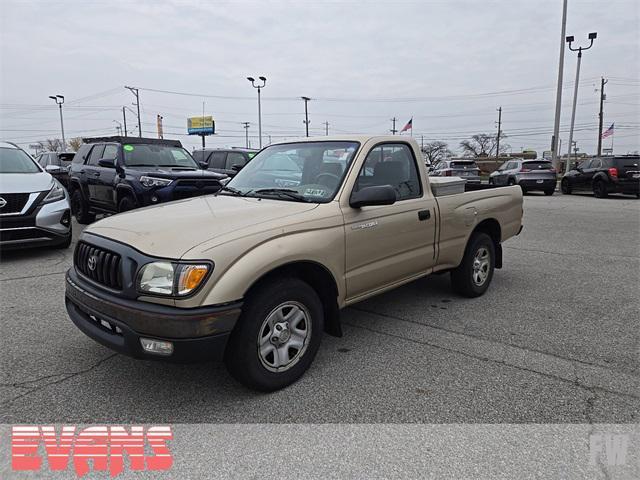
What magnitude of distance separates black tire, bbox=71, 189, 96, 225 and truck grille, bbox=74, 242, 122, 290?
824 centimetres

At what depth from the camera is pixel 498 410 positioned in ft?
9.64

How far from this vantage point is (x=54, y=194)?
7289 millimetres

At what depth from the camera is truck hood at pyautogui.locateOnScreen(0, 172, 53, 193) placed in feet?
22.3

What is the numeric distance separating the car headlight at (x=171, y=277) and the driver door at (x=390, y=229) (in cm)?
126

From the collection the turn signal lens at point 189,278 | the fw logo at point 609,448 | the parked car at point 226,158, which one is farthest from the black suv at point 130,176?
the fw logo at point 609,448

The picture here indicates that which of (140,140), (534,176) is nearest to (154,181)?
(140,140)

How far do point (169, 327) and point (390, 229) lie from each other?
2.02m

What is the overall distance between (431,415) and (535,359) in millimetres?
1298

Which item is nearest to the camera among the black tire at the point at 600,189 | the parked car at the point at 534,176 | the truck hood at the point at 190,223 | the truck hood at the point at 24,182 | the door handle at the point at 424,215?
the truck hood at the point at 190,223

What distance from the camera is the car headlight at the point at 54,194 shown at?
7107 mm

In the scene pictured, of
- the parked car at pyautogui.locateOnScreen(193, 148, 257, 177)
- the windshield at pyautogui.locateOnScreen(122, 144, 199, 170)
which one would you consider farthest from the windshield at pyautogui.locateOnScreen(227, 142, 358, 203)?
the parked car at pyautogui.locateOnScreen(193, 148, 257, 177)

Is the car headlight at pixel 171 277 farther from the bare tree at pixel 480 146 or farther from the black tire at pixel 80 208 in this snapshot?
the bare tree at pixel 480 146

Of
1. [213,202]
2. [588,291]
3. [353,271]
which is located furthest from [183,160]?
[588,291]

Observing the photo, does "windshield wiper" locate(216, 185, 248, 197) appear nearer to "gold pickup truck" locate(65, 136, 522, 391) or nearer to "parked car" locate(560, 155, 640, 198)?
"gold pickup truck" locate(65, 136, 522, 391)
